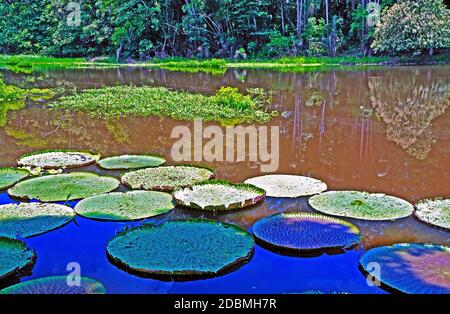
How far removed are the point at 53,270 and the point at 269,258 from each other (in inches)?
71.2

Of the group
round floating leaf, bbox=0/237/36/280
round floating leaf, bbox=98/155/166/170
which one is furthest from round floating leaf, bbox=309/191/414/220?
round floating leaf, bbox=0/237/36/280

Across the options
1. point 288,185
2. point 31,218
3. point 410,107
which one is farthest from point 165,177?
point 410,107

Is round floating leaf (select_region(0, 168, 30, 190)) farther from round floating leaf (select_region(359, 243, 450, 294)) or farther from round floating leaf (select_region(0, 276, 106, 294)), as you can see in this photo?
round floating leaf (select_region(359, 243, 450, 294))

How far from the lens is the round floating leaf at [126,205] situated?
4781 mm

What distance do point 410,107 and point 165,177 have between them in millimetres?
7616

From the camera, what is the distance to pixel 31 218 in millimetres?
4645

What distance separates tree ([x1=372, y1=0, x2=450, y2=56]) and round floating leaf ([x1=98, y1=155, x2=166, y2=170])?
66.2ft

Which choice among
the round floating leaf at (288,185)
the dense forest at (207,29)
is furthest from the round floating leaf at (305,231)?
the dense forest at (207,29)

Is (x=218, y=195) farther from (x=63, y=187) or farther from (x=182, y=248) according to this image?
(x=63, y=187)

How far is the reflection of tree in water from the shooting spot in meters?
8.17

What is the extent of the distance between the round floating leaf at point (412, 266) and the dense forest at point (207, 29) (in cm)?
2272

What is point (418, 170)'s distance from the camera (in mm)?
6441

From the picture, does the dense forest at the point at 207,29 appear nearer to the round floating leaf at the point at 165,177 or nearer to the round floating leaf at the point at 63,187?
the round floating leaf at the point at 165,177

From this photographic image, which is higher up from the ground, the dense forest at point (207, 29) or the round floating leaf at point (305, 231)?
the dense forest at point (207, 29)
